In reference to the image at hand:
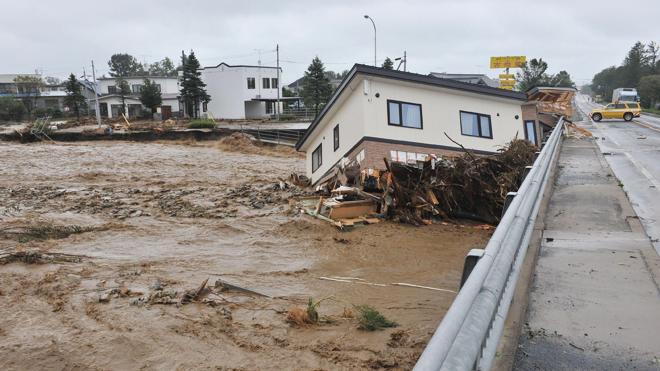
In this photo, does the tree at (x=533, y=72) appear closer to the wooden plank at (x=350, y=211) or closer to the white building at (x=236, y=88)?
the white building at (x=236, y=88)

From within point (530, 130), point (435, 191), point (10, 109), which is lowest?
point (435, 191)

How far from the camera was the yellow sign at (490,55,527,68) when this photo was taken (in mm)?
67000

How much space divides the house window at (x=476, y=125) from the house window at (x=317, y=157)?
7.15 metres

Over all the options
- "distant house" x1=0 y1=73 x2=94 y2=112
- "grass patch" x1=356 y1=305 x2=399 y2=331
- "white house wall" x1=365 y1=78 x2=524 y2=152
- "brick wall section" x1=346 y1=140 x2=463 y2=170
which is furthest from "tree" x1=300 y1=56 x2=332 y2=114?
"grass patch" x1=356 y1=305 x2=399 y2=331

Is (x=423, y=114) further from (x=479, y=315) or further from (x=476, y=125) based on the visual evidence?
(x=479, y=315)

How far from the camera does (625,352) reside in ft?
9.82

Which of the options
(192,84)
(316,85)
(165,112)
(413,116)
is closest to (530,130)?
(413,116)

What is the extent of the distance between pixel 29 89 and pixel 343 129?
73.8m

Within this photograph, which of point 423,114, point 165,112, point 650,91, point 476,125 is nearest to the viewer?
point 423,114

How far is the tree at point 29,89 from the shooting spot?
7506 cm

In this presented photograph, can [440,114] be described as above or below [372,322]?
above

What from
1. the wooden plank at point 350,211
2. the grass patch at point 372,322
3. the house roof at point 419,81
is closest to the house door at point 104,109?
the house roof at point 419,81

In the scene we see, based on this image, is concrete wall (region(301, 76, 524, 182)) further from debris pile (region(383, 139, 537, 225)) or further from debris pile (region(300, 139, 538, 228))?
Result: debris pile (region(383, 139, 537, 225))

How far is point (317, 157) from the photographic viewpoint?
24.2 meters
